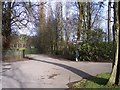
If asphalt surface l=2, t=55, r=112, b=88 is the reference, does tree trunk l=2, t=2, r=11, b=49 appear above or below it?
above

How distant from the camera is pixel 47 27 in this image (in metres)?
49.5

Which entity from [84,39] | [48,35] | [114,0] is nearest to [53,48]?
[48,35]

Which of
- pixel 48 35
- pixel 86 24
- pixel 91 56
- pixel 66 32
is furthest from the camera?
pixel 48 35

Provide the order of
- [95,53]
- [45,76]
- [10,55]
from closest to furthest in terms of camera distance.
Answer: [45,76] → [95,53] → [10,55]

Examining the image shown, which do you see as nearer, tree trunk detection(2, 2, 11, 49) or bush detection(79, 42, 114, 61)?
bush detection(79, 42, 114, 61)

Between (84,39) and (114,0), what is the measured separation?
19852mm

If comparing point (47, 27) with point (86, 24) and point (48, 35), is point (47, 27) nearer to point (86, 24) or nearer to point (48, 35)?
point (48, 35)

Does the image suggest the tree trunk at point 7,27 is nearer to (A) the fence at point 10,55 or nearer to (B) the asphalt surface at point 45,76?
(A) the fence at point 10,55

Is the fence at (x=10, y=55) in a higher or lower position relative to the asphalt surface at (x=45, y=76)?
higher

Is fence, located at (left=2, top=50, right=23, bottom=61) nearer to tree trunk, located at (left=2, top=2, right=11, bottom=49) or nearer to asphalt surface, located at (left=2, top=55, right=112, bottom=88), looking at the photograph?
tree trunk, located at (left=2, top=2, right=11, bottom=49)

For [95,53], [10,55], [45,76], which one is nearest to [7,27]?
[10,55]

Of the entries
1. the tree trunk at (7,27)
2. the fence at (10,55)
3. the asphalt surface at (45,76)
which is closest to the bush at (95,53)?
the fence at (10,55)

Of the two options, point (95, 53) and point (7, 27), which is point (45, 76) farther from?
point (7, 27)

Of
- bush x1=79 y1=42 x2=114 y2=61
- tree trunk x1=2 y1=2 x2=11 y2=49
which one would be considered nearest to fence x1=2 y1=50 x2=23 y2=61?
tree trunk x1=2 y1=2 x2=11 y2=49
